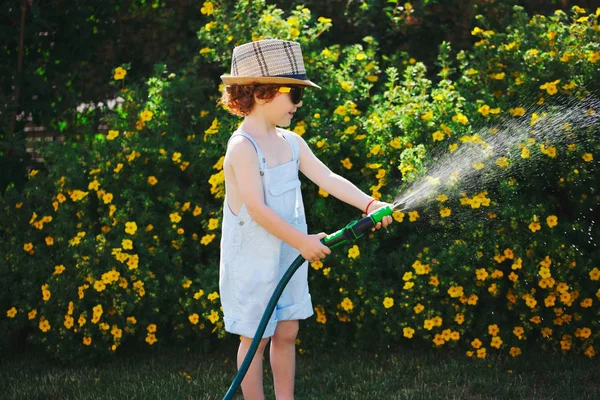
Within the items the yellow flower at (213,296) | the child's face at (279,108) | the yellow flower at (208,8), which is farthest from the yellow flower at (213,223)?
the yellow flower at (208,8)

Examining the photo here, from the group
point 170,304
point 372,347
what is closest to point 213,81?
point 170,304

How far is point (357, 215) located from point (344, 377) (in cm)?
72

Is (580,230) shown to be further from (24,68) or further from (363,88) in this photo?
(24,68)

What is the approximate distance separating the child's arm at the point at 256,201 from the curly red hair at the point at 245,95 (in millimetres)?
143

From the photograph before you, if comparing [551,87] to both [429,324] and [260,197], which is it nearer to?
[429,324]

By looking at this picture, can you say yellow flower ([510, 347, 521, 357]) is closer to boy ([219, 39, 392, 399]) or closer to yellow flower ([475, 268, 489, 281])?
yellow flower ([475, 268, 489, 281])

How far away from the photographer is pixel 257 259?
2.88 metres

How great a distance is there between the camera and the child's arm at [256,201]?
8.78 feet

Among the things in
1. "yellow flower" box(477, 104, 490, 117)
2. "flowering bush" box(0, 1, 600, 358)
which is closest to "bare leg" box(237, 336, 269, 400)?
Result: "flowering bush" box(0, 1, 600, 358)

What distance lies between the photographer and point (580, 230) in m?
3.71

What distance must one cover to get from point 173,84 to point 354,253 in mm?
1375

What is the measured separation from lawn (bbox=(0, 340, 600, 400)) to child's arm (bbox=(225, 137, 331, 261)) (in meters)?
0.98

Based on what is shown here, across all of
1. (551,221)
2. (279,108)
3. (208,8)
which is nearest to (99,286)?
(279,108)

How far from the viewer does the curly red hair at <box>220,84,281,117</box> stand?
2889 millimetres
